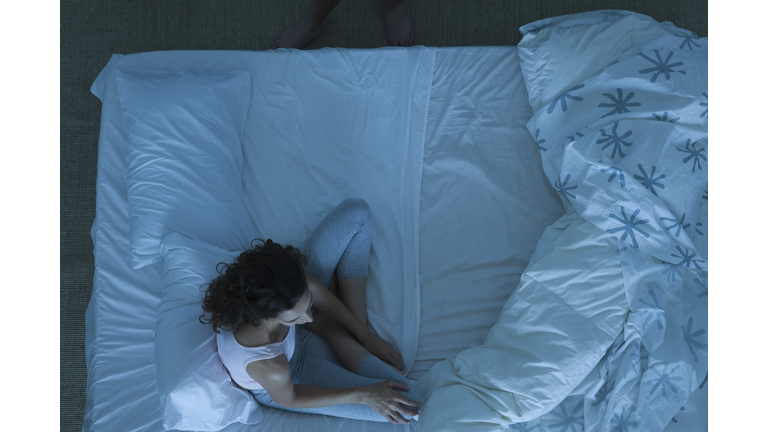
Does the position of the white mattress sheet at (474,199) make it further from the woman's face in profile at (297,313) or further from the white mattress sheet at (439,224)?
the woman's face in profile at (297,313)

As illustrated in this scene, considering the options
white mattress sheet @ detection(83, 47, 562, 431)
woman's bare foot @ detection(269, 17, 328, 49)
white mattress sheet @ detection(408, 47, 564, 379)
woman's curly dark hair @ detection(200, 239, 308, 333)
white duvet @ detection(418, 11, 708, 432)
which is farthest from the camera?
woman's bare foot @ detection(269, 17, 328, 49)

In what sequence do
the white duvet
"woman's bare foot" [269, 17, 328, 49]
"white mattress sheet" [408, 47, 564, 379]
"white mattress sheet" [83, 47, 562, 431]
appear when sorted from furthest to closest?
"woman's bare foot" [269, 17, 328, 49] → "white mattress sheet" [408, 47, 564, 379] → "white mattress sheet" [83, 47, 562, 431] → the white duvet

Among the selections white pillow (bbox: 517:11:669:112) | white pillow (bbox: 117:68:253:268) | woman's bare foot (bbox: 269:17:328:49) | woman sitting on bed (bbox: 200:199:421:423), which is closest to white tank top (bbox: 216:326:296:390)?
woman sitting on bed (bbox: 200:199:421:423)

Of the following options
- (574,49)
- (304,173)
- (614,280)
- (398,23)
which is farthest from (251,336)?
(398,23)

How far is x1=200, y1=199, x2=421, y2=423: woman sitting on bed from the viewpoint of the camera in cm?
98

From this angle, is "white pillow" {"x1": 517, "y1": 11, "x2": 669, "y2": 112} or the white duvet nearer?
the white duvet

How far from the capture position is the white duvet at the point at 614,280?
107cm

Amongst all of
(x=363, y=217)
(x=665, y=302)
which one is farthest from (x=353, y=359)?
(x=665, y=302)

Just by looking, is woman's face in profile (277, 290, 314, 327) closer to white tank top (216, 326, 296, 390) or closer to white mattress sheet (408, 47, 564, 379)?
white tank top (216, 326, 296, 390)

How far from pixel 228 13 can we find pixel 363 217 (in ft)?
3.75

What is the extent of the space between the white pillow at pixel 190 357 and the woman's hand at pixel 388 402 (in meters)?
0.28

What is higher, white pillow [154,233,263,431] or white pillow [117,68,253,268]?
white pillow [117,68,253,268]

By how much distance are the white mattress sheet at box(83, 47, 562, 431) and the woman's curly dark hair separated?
1.09 feet

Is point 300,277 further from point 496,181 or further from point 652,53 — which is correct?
point 652,53
